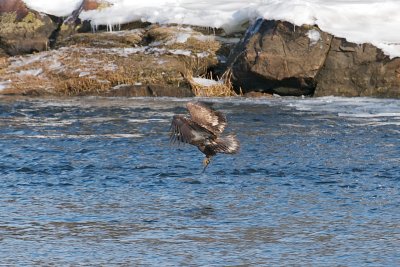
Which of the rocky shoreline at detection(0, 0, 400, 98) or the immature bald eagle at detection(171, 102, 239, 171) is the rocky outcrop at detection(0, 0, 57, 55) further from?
the immature bald eagle at detection(171, 102, 239, 171)

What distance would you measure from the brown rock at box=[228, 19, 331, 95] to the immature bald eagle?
23.5ft

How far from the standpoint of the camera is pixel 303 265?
6.46 m

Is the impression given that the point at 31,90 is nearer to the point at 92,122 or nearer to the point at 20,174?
the point at 92,122

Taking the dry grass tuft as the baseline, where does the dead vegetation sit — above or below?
above

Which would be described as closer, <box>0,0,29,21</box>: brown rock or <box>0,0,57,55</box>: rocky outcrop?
<box>0,0,57,55</box>: rocky outcrop

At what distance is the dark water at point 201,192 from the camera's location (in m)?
6.88

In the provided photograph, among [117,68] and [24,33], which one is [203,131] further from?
[24,33]

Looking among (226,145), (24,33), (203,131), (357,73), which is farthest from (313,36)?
(203,131)

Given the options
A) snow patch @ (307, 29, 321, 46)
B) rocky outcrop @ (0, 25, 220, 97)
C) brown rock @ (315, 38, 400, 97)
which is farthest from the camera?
rocky outcrop @ (0, 25, 220, 97)

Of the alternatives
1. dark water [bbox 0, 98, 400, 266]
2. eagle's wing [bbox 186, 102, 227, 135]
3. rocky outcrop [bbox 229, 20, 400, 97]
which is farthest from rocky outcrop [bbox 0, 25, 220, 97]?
eagle's wing [bbox 186, 102, 227, 135]

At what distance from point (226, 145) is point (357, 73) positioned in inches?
312

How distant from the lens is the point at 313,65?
53.4 ft

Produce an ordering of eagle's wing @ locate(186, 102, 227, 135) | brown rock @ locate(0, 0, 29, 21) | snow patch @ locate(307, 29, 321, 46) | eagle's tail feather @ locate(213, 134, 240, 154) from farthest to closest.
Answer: brown rock @ locate(0, 0, 29, 21)
snow patch @ locate(307, 29, 321, 46)
eagle's wing @ locate(186, 102, 227, 135)
eagle's tail feather @ locate(213, 134, 240, 154)

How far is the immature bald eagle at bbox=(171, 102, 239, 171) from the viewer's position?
348 inches
